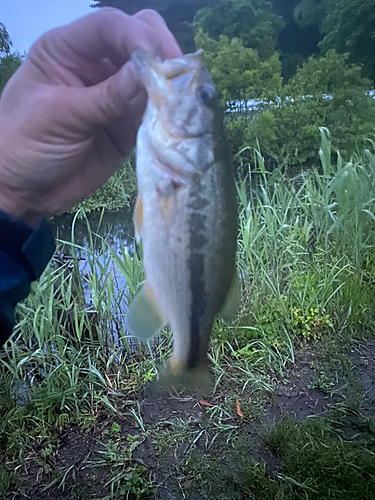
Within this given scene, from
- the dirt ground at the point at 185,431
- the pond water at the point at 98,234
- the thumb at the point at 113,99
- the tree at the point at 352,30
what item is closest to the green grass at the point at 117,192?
the pond water at the point at 98,234

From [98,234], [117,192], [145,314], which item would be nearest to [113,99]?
[145,314]

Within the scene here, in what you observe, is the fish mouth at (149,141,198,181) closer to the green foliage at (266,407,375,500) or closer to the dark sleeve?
the dark sleeve

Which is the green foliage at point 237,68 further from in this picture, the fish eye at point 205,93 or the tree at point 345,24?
the fish eye at point 205,93

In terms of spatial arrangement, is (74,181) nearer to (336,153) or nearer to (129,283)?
(129,283)

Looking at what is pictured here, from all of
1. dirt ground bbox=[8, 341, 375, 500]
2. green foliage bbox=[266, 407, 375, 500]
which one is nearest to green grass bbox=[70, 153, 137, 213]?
dirt ground bbox=[8, 341, 375, 500]

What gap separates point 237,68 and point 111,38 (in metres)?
0.55

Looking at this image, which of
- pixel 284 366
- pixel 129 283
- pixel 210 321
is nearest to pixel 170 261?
pixel 210 321

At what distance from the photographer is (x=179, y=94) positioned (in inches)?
23.0

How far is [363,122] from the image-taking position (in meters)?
1.69

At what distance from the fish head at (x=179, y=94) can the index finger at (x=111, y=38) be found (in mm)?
38

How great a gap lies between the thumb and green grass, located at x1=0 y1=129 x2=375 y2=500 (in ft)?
2.26

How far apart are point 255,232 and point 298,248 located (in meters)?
0.26

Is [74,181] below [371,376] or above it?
above

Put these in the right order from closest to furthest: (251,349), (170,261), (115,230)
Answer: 1. (170,261)
2. (115,230)
3. (251,349)
